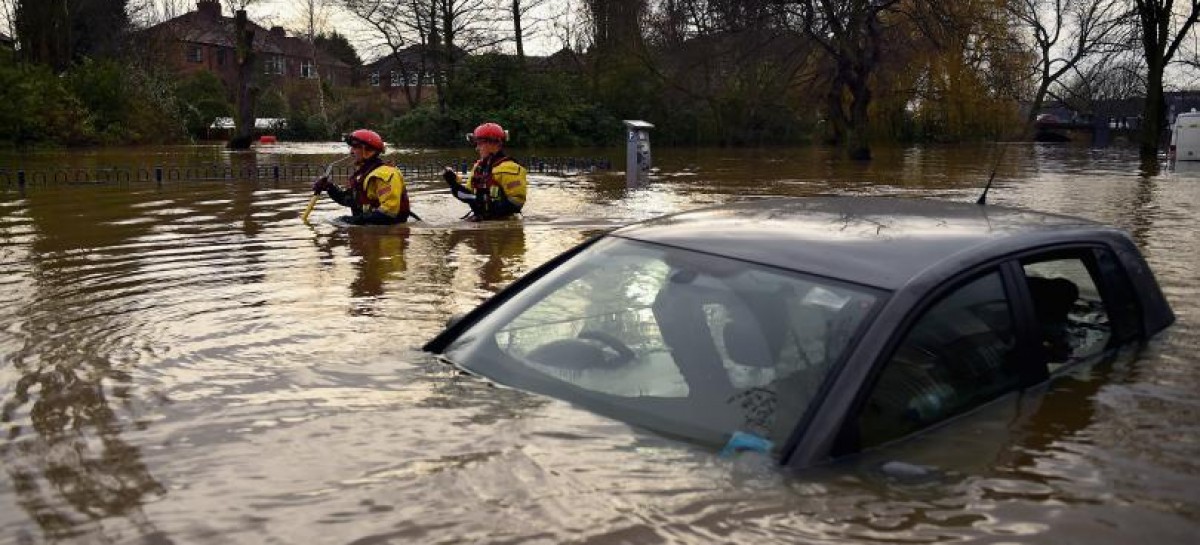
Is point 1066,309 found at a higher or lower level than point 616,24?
lower

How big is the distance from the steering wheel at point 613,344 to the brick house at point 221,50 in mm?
50973

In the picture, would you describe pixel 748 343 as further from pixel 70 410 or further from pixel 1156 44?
pixel 1156 44

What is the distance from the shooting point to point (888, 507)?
10.8ft

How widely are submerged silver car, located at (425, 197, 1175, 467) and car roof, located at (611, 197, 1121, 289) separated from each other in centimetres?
1

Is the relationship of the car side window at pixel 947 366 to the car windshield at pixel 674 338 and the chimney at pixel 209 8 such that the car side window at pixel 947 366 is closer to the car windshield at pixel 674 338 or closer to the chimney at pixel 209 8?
the car windshield at pixel 674 338

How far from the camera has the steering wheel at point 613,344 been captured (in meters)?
4.02

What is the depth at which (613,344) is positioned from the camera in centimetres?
412

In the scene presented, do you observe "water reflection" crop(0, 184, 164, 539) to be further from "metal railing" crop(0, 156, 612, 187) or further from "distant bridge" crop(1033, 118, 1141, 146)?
"distant bridge" crop(1033, 118, 1141, 146)

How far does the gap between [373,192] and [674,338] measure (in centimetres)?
845

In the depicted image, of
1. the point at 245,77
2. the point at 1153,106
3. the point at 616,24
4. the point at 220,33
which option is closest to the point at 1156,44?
the point at 1153,106

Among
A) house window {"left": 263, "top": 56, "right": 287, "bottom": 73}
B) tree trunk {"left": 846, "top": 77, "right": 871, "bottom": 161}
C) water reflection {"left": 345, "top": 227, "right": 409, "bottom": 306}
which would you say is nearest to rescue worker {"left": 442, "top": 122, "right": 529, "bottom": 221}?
water reflection {"left": 345, "top": 227, "right": 409, "bottom": 306}

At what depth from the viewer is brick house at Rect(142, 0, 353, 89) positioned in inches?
2120

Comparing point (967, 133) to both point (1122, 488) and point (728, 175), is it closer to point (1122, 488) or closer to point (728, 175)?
point (728, 175)

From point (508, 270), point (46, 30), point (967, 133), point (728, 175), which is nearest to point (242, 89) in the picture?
point (46, 30)
